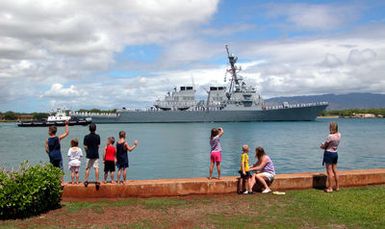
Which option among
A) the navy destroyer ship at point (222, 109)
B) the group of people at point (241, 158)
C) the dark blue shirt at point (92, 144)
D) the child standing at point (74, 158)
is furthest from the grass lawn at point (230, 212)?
the navy destroyer ship at point (222, 109)

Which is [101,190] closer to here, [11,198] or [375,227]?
[11,198]

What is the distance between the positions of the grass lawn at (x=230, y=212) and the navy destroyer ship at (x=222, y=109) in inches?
3675

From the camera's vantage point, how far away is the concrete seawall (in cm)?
878

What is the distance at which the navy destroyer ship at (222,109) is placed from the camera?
338 ft

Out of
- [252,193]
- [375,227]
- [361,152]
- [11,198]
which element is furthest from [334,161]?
[361,152]

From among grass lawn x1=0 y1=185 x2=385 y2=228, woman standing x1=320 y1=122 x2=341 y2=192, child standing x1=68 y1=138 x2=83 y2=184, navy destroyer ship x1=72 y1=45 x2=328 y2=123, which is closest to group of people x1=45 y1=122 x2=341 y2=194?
woman standing x1=320 y1=122 x2=341 y2=192

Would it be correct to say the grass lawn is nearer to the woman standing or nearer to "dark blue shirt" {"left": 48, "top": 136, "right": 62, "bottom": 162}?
the woman standing

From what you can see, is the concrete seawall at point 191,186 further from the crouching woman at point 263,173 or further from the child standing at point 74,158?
the child standing at point 74,158

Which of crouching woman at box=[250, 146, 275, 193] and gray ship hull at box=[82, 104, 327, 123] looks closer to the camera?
crouching woman at box=[250, 146, 275, 193]

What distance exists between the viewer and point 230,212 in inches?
298

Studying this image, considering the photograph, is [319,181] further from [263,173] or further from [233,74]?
[233,74]

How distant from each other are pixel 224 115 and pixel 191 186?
9456 centimetres

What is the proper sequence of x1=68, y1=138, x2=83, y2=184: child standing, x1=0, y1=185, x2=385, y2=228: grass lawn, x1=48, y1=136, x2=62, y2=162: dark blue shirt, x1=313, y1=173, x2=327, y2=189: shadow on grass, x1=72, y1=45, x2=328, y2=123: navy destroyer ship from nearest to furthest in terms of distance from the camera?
1. x1=0, y1=185, x2=385, y2=228: grass lawn
2. x1=48, y1=136, x2=62, y2=162: dark blue shirt
3. x1=313, y1=173, x2=327, y2=189: shadow on grass
4. x1=68, y1=138, x2=83, y2=184: child standing
5. x1=72, y1=45, x2=328, y2=123: navy destroyer ship

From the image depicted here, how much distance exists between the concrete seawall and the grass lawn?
22 cm
